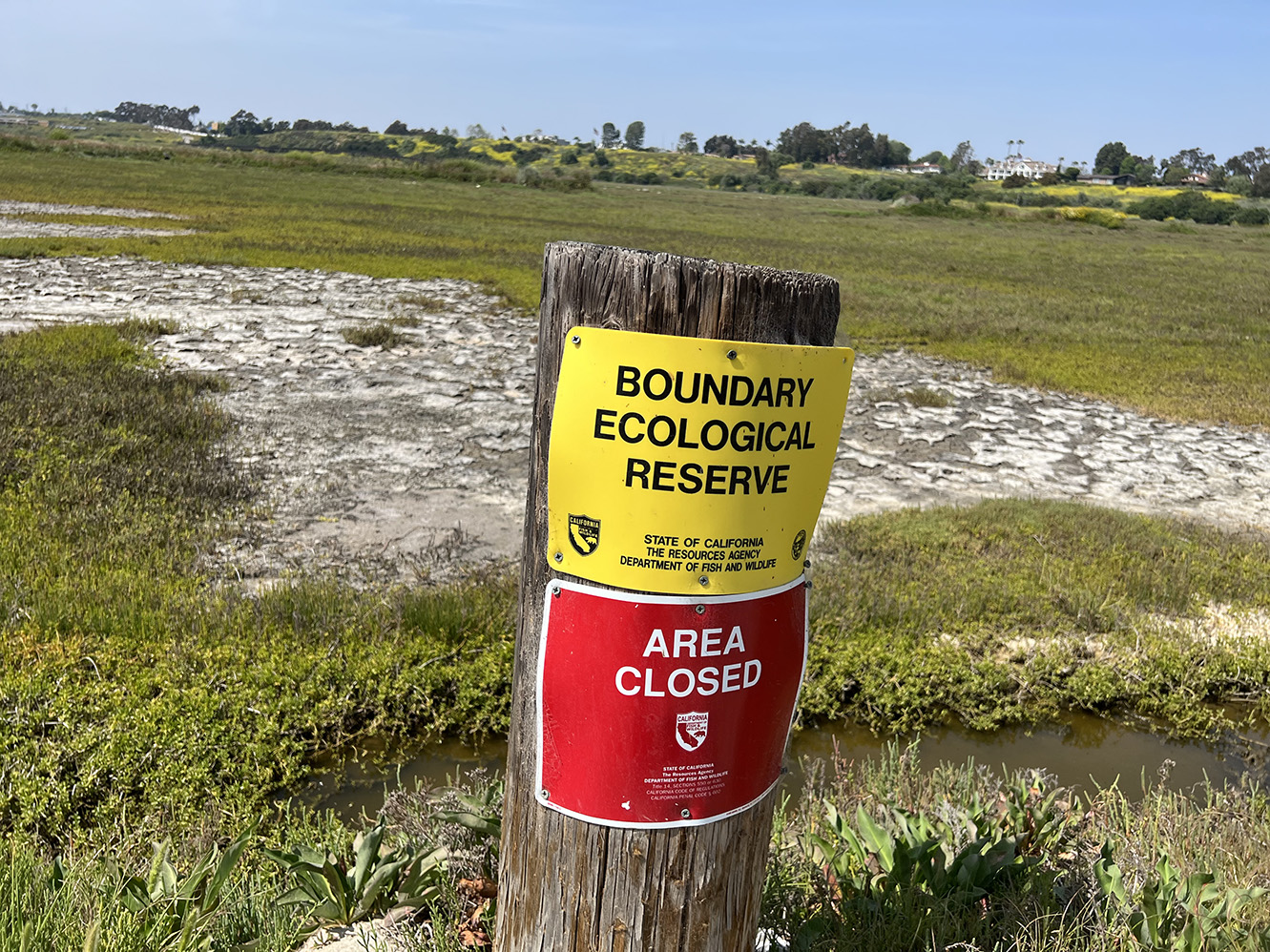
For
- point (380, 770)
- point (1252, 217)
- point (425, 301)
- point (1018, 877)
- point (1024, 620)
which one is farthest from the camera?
point (1252, 217)

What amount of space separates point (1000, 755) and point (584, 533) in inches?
153

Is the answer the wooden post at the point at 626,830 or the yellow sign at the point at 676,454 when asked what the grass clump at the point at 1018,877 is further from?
the yellow sign at the point at 676,454

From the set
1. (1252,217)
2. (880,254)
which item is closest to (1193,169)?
(1252,217)

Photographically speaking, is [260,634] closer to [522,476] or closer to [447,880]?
[447,880]

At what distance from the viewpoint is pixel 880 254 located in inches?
1256

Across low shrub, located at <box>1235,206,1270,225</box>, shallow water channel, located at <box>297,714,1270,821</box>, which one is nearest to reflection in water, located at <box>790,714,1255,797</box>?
shallow water channel, located at <box>297,714,1270,821</box>


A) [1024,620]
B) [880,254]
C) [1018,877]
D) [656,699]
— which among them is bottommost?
[1024,620]

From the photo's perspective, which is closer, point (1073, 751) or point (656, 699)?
point (656, 699)

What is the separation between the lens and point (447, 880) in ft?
9.51

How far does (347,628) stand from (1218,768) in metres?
4.58

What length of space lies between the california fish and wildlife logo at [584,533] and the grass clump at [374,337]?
11339mm

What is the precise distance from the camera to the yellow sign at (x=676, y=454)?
191 centimetres

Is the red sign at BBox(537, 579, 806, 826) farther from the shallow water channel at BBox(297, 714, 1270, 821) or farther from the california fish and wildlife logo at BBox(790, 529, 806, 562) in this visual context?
the shallow water channel at BBox(297, 714, 1270, 821)

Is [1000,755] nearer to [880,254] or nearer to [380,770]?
[380,770]
